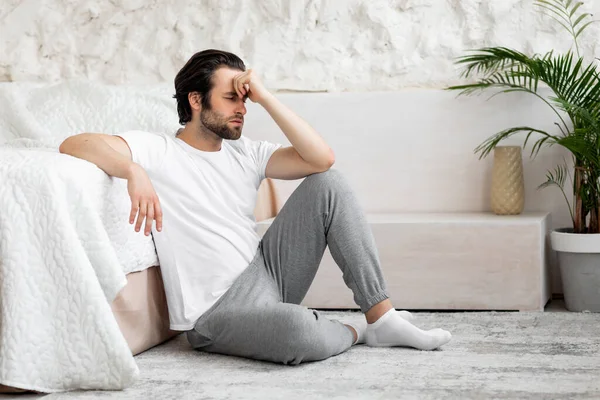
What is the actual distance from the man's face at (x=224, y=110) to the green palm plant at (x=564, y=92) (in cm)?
117

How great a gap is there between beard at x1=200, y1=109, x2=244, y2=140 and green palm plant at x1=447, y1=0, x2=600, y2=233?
1199 mm

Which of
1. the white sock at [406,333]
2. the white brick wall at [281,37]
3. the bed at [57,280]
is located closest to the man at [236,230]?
the white sock at [406,333]

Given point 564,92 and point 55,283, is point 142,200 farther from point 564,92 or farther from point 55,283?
point 564,92

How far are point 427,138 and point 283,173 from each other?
3.80ft

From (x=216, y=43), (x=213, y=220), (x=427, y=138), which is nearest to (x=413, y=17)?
(x=427, y=138)

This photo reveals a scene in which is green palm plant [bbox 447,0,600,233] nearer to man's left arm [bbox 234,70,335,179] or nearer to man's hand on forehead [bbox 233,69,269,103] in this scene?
man's left arm [bbox 234,70,335,179]

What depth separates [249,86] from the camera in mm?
2281

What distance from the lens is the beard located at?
90.0 inches

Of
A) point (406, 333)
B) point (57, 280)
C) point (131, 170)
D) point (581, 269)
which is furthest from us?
point (581, 269)

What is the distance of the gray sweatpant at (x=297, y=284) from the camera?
2.12m

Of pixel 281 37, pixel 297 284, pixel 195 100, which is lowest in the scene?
pixel 297 284

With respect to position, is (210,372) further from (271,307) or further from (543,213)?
(543,213)

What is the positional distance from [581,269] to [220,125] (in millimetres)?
Result: 1424

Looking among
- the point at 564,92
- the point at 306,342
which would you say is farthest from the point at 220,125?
the point at 564,92
